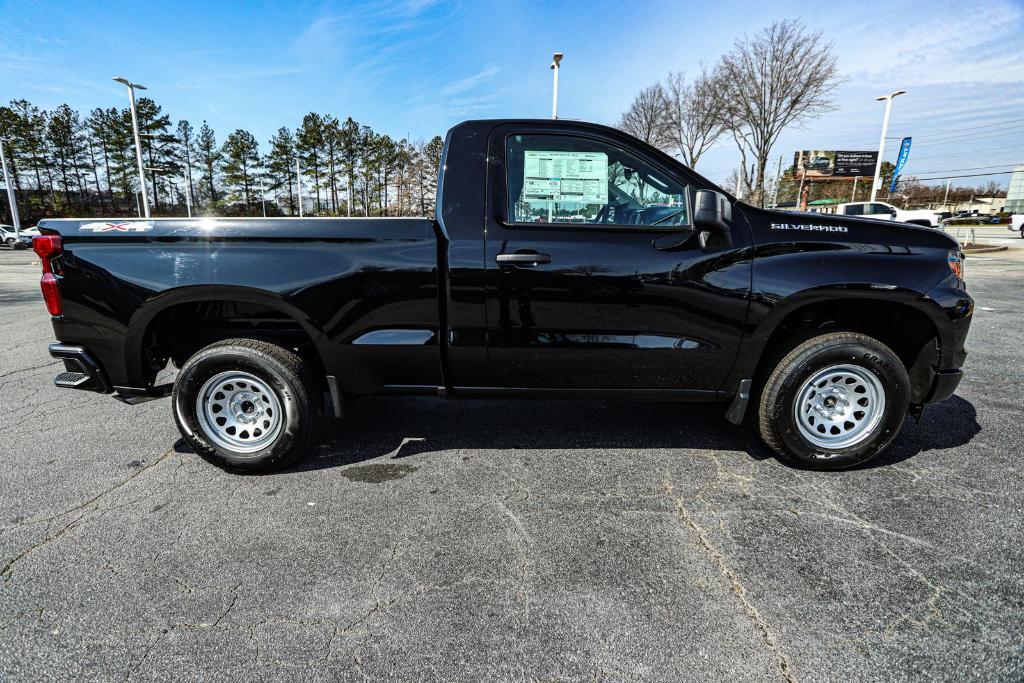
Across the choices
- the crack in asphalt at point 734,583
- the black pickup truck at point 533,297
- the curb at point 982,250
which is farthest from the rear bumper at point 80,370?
the curb at point 982,250

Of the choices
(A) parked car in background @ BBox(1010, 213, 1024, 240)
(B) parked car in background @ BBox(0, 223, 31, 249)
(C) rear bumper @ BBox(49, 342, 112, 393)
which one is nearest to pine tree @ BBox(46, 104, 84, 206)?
(B) parked car in background @ BBox(0, 223, 31, 249)

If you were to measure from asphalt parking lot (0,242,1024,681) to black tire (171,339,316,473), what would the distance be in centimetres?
15

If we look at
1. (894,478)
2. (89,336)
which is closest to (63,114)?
(89,336)

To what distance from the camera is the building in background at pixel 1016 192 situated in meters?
54.3

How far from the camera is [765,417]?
123 inches

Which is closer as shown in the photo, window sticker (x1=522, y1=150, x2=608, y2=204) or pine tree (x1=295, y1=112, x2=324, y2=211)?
window sticker (x1=522, y1=150, x2=608, y2=204)

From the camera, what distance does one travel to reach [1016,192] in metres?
56.2

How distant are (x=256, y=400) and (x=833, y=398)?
3.54m

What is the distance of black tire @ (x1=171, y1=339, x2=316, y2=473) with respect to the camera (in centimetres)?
306

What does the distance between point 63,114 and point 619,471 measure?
2790 inches

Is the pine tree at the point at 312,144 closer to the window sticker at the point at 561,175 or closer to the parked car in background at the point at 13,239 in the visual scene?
the parked car in background at the point at 13,239

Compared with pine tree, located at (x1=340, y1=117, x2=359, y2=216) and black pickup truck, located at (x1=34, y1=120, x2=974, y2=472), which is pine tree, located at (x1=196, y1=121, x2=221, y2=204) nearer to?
pine tree, located at (x1=340, y1=117, x2=359, y2=216)

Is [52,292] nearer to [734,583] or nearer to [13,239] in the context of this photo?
[734,583]

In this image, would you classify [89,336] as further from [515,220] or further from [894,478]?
[894,478]
